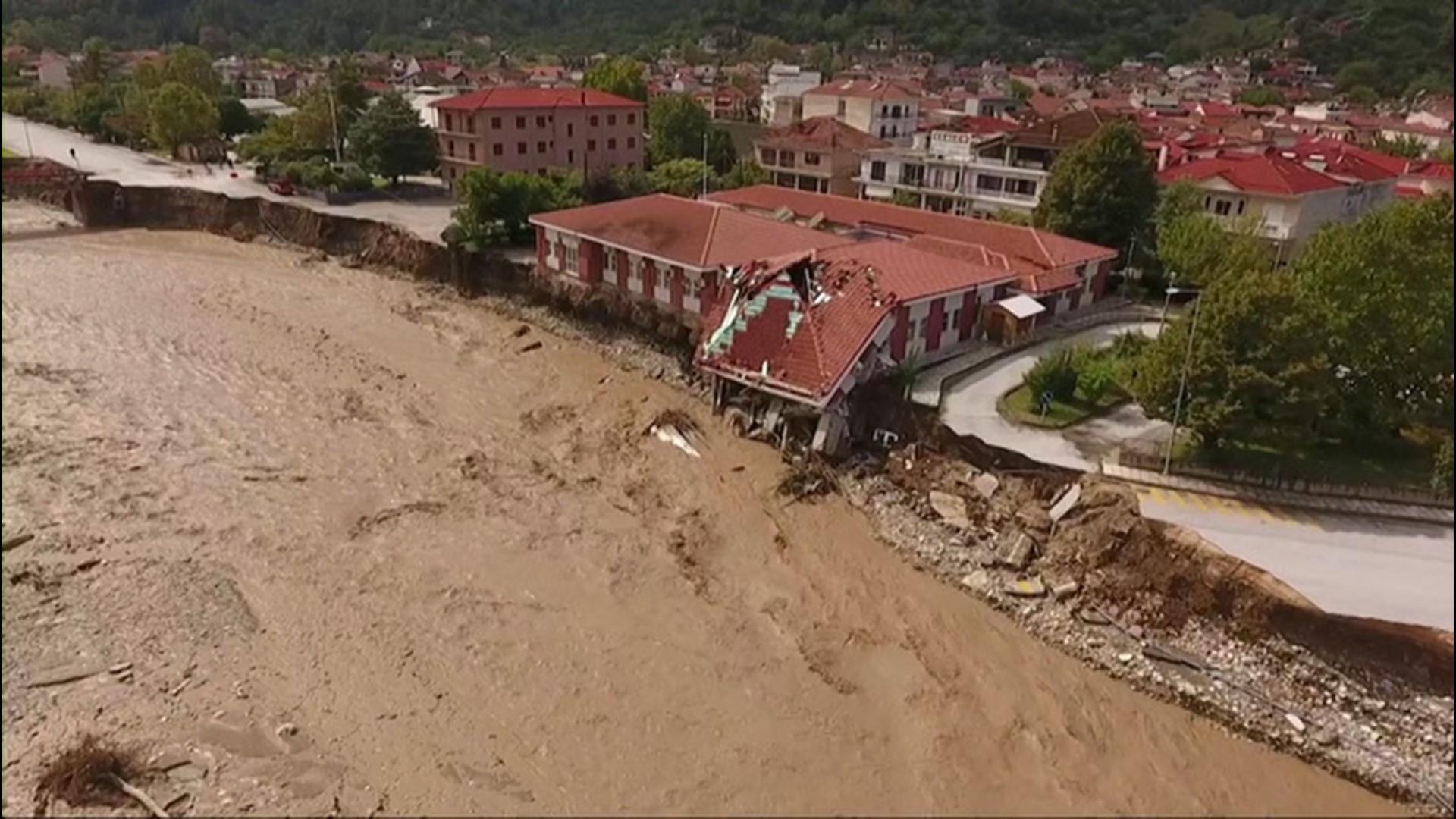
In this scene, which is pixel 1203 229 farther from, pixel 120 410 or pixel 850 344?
pixel 120 410

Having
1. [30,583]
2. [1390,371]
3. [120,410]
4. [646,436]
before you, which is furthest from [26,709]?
[1390,371]

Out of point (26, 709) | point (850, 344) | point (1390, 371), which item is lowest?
point (26, 709)

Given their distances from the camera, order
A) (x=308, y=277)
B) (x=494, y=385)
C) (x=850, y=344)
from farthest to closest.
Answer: (x=308, y=277) → (x=494, y=385) → (x=850, y=344)

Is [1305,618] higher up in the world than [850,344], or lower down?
lower down

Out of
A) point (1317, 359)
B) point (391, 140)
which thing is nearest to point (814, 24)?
point (391, 140)

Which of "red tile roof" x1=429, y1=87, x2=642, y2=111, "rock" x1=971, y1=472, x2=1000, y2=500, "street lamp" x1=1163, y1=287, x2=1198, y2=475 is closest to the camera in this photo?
"street lamp" x1=1163, y1=287, x2=1198, y2=475

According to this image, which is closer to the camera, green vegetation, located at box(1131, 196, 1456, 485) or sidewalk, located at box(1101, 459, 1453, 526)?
sidewalk, located at box(1101, 459, 1453, 526)

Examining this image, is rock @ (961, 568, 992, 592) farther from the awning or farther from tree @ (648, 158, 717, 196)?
tree @ (648, 158, 717, 196)

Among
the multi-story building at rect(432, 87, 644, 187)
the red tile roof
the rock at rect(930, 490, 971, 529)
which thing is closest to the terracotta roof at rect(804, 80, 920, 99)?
the red tile roof
